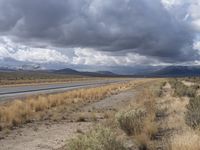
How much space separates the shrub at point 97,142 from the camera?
8750 mm

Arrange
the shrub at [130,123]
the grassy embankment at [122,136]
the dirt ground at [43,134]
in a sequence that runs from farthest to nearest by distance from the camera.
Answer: the shrub at [130,123]
the dirt ground at [43,134]
the grassy embankment at [122,136]

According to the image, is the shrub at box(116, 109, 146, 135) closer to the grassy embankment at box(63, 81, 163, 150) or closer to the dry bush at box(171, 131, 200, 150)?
the grassy embankment at box(63, 81, 163, 150)

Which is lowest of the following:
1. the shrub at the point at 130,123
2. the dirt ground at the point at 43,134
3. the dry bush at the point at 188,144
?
the dirt ground at the point at 43,134

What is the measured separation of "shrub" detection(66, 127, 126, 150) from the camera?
875 cm

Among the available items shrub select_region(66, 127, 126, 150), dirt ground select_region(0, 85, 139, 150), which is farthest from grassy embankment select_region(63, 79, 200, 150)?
dirt ground select_region(0, 85, 139, 150)

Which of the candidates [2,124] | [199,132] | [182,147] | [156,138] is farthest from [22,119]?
[182,147]

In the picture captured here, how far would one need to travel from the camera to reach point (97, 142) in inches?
349

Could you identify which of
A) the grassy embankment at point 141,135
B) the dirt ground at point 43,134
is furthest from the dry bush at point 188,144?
the dirt ground at point 43,134

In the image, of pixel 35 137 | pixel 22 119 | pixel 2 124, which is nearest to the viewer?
pixel 35 137

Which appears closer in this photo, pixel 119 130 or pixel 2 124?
pixel 119 130

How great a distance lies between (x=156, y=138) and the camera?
1303 cm

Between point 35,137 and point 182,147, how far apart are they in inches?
300

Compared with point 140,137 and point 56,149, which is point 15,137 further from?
point 140,137

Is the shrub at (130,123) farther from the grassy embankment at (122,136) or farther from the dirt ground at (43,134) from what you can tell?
the dirt ground at (43,134)
